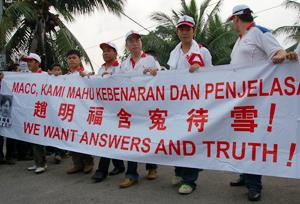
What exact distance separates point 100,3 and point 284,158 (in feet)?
38.1

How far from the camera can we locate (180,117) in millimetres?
Result: 4430

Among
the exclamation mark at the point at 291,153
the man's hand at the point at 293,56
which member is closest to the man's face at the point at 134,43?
the man's hand at the point at 293,56

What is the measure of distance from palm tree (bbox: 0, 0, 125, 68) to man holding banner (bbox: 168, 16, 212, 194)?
9.01m

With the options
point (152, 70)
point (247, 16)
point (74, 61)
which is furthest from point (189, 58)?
point (74, 61)

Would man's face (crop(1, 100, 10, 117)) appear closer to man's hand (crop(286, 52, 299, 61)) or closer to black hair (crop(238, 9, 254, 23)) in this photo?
black hair (crop(238, 9, 254, 23))

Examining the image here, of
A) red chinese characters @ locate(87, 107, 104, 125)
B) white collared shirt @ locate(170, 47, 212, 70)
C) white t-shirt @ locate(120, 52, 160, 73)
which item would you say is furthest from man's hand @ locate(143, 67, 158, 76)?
red chinese characters @ locate(87, 107, 104, 125)

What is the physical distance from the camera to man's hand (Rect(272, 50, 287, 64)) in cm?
376

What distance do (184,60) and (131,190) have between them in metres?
1.61

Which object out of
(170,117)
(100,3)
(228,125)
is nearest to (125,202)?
(170,117)

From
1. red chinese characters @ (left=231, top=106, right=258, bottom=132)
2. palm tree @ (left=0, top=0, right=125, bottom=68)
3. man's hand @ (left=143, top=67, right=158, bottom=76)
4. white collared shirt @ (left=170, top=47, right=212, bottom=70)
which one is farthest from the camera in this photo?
palm tree @ (left=0, top=0, right=125, bottom=68)

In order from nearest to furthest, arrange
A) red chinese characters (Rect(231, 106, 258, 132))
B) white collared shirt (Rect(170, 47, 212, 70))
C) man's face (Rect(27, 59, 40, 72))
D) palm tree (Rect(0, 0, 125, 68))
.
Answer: red chinese characters (Rect(231, 106, 258, 132)) → white collared shirt (Rect(170, 47, 212, 70)) → man's face (Rect(27, 59, 40, 72)) → palm tree (Rect(0, 0, 125, 68))

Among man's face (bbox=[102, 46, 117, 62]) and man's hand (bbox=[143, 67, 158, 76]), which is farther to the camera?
man's face (bbox=[102, 46, 117, 62])

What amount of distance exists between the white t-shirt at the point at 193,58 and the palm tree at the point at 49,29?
9.01m

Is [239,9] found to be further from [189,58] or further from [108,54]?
[108,54]
